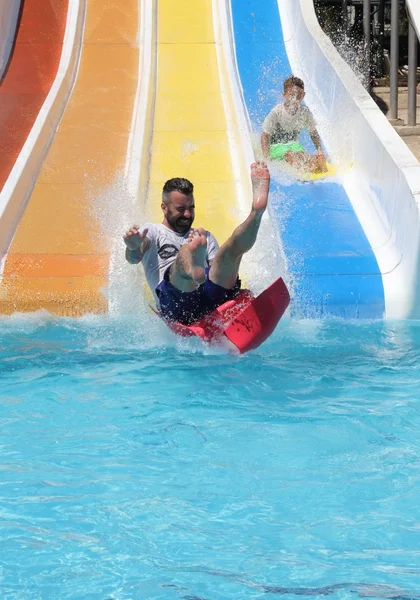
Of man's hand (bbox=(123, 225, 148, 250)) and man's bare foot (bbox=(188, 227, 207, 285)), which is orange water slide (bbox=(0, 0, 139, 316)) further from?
man's bare foot (bbox=(188, 227, 207, 285))

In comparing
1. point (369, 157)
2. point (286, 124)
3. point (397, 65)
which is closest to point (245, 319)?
point (369, 157)

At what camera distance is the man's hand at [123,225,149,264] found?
173 inches

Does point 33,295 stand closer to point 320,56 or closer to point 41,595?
point 41,595

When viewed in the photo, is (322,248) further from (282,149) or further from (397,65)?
(397,65)

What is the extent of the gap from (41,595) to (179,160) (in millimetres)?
4889

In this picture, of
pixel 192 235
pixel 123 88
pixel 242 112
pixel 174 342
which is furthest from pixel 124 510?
pixel 123 88

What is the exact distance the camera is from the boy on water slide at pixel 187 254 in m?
4.27

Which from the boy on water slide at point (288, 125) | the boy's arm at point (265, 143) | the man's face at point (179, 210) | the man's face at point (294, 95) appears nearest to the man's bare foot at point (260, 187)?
the man's face at point (179, 210)

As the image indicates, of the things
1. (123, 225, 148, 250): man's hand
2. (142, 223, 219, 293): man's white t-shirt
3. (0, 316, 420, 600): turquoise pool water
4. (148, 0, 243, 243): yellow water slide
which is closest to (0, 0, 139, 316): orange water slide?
(148, 0, 243, 243): yellow water slide

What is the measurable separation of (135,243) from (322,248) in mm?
1703

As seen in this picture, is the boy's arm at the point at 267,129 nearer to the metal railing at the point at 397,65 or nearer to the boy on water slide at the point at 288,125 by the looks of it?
the boy on water slide at the point at 288,125

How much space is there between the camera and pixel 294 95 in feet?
24.1

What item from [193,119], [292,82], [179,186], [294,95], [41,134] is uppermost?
[292,82]

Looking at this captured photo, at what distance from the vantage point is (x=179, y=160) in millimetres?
7098
